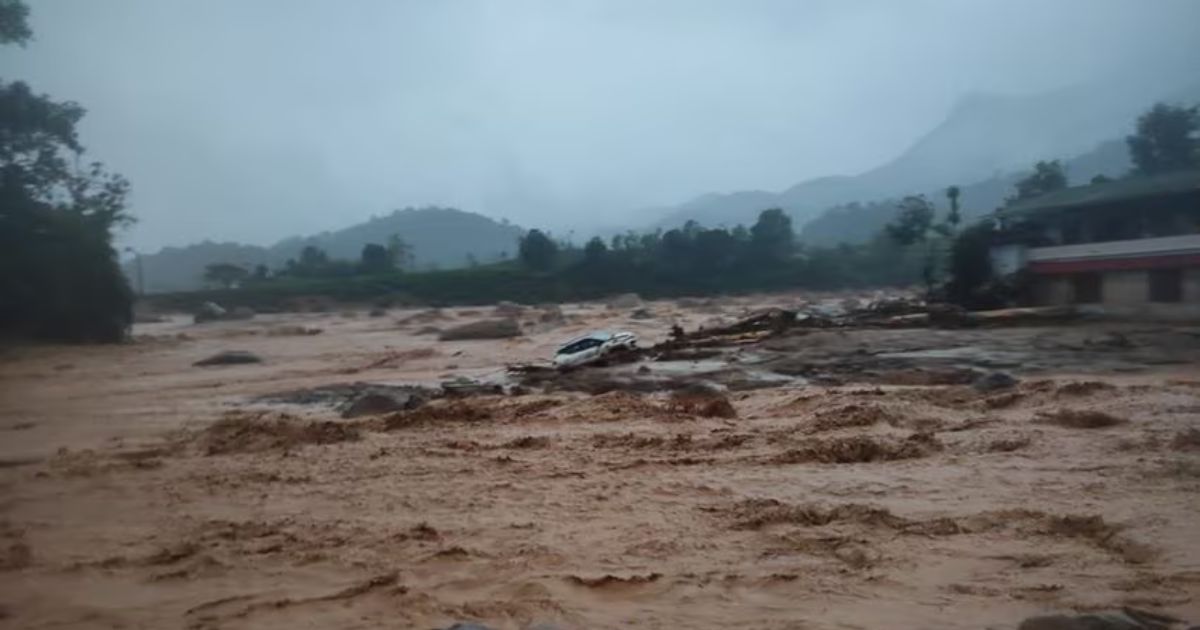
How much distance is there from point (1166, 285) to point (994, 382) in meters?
15.2

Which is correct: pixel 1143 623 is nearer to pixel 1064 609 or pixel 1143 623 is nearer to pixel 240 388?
pixel 1064 609

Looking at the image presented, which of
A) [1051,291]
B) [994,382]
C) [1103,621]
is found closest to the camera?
[1103,621]

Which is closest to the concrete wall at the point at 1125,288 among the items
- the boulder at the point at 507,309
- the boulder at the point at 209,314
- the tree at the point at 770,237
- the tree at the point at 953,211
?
the tree at the point at 953,211

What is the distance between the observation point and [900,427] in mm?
9773

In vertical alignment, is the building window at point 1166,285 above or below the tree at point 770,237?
below

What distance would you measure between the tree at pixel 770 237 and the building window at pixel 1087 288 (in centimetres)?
3652

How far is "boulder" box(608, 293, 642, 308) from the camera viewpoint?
50984 millimetres

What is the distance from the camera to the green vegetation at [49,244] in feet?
88.4

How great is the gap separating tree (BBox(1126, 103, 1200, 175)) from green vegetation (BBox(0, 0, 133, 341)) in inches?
1610

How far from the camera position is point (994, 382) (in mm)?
12406

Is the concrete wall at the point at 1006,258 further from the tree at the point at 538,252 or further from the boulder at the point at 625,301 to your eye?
the tree at the point at 538,252

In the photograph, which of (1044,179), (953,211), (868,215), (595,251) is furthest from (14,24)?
(868,215)

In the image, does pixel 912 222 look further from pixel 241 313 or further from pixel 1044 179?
pixel 241 313

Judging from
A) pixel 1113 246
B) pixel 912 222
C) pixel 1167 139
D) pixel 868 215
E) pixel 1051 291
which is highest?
pixel 868 215
